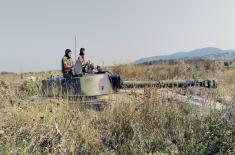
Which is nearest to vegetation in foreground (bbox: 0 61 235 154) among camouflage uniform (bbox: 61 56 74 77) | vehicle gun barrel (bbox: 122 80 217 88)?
vehicle gun barrel (bbox: 122 80 217 88)

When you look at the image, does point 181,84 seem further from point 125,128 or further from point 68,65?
point 125,128

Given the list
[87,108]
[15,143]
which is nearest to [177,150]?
[15,143]

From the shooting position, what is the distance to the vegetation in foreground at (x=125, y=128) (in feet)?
18.7

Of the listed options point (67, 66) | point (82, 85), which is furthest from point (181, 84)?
point (67, 66)

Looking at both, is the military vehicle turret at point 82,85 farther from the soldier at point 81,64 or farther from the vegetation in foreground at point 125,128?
the vegetation in foreground at point 125,128

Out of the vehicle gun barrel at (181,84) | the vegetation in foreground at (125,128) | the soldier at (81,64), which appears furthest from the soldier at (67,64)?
the vegetation in foreground at (125,128)

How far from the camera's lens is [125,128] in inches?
268

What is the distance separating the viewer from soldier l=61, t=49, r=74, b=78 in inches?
426

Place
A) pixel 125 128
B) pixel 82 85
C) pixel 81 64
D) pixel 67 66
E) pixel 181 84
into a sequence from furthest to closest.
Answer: pixel 67 66 → pixel 81 64 → pixel 181 84 → pixel 82 85 → pixel 125 128

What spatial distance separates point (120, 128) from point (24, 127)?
1.37 meters

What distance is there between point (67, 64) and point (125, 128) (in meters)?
4.52

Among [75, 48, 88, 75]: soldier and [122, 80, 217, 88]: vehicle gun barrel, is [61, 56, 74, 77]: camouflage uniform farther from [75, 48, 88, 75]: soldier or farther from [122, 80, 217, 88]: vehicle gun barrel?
[122, 80, 217, 88]: vehicle gun barrel

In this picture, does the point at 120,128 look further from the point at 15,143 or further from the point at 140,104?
the point at 15,143

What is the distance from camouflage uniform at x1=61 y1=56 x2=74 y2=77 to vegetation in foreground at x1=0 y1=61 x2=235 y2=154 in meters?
2.68
